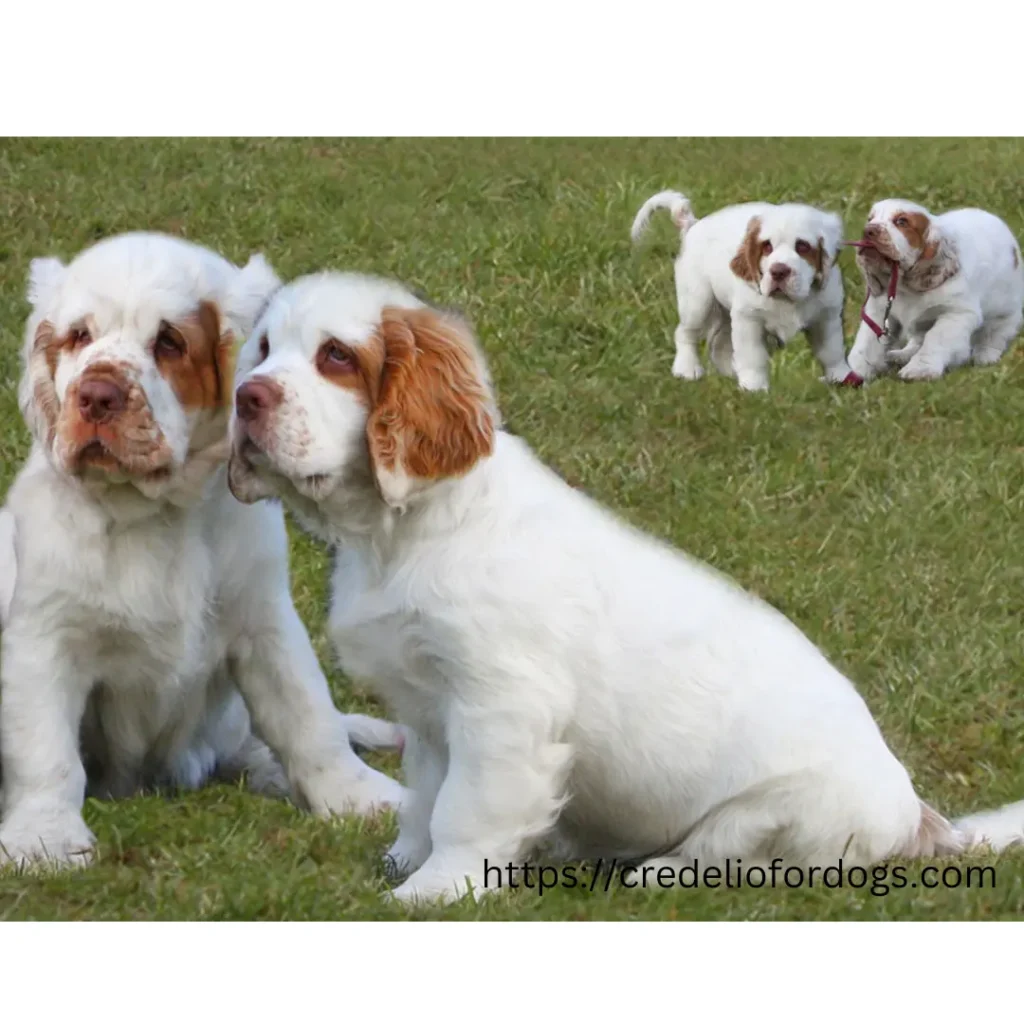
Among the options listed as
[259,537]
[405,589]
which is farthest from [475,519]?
[259,537]

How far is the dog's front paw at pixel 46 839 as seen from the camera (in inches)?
178

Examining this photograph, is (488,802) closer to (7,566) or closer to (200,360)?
(200,360)

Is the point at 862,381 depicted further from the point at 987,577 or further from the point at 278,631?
the point at 278,631

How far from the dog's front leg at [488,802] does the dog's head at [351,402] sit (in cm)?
58

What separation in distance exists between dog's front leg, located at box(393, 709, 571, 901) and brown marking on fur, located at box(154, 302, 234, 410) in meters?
1.02

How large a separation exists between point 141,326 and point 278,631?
1000 mm

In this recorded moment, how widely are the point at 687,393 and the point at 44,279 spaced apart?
73.8 inches

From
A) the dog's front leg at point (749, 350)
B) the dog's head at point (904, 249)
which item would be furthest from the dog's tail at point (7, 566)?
the dog's head at point (904, 249)

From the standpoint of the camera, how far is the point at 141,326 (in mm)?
4406

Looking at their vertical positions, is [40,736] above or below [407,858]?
above

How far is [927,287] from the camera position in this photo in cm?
534

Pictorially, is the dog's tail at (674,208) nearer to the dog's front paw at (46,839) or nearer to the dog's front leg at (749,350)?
the dog's front leg at (749,350)

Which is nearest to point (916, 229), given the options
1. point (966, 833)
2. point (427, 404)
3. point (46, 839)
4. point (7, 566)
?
point (966, 833)

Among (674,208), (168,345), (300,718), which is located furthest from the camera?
(674,208)
